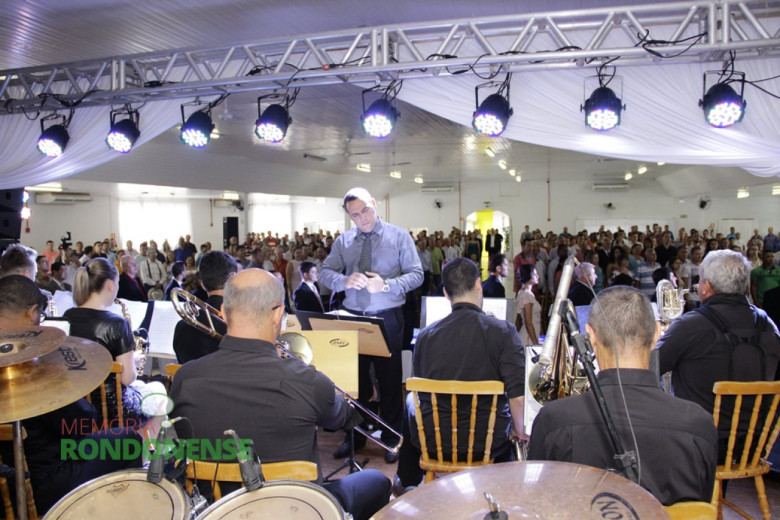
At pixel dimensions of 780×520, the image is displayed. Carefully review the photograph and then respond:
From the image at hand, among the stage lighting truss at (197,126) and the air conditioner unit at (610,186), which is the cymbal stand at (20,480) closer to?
the stage lighting truss at (197,126)

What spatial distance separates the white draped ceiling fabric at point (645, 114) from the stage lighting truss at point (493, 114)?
14cm

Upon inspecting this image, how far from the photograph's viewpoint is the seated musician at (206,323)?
301 cm

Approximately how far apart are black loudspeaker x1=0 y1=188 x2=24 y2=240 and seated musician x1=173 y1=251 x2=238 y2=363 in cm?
451

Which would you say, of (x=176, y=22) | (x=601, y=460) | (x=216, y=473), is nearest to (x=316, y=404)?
(x=216, y=473)

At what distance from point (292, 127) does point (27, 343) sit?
7.83 m

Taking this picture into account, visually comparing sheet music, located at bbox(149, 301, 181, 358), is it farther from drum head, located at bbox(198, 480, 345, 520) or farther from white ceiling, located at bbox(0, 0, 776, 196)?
drum head, located at bbox(198, 480, 345, 520)

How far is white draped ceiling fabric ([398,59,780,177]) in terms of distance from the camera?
3.84 metres

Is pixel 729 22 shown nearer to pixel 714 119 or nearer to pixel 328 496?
pixel 714 119

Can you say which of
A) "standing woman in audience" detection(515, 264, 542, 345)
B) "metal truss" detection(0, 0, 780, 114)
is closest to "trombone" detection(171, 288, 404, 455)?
"metal truss" detection(0, 0, 780, 114)

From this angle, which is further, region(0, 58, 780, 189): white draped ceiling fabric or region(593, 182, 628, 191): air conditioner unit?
region(593, 182, 628, 191): air conditioner unit

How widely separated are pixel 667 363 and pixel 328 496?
2.13m

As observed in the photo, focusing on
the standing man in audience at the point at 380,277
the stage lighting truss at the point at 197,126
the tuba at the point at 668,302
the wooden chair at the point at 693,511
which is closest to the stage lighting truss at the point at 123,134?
the stage lighting truss at the point at 197,126

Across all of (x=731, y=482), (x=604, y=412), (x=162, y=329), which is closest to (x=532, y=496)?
(x=604, y=412)

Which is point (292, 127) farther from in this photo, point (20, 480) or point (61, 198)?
point (61, 198)
